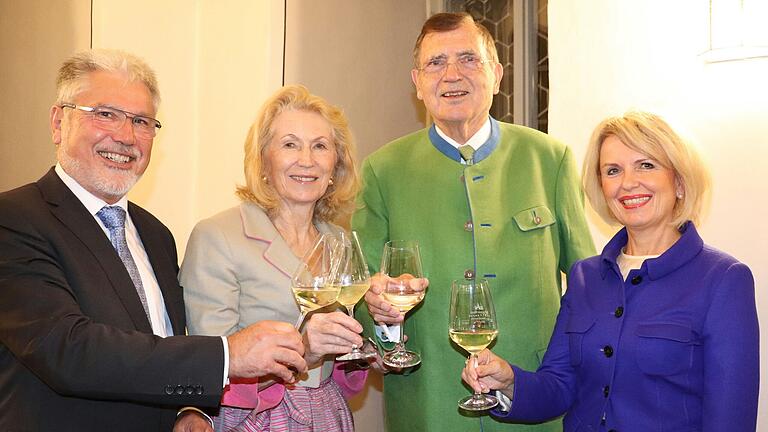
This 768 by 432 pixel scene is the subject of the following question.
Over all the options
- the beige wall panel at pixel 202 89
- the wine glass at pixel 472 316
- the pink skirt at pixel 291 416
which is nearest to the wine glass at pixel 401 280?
the wine glass at pixel 472 316

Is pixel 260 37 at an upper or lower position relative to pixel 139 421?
upper

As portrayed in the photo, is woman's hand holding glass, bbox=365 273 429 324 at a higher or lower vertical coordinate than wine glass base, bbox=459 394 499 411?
higher

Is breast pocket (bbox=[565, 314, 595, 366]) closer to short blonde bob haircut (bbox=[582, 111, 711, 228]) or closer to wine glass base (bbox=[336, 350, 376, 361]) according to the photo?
short blonde bob haircut (bbox=[582, 111, 711, 228])

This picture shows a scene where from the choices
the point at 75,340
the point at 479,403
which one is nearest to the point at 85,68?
the point at 75,340

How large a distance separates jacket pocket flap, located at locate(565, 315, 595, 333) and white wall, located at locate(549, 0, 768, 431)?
95cm

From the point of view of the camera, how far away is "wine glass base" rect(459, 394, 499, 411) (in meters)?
2.27

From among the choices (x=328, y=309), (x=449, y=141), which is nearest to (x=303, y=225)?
(x=328, y=309)

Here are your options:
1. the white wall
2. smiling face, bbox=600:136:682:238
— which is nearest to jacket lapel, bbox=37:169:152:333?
smiling face, bbox=600:136:682:238

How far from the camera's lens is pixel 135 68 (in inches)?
97.5

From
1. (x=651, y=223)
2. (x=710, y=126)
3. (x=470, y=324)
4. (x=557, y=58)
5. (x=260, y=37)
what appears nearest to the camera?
(x=470, y=324)

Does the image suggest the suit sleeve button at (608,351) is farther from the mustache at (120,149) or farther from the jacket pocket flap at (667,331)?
the mustache at (120,149)

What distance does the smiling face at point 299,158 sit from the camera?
2.64 metres

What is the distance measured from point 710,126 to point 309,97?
1.63 m

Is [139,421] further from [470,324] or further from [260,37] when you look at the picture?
[260,37]
